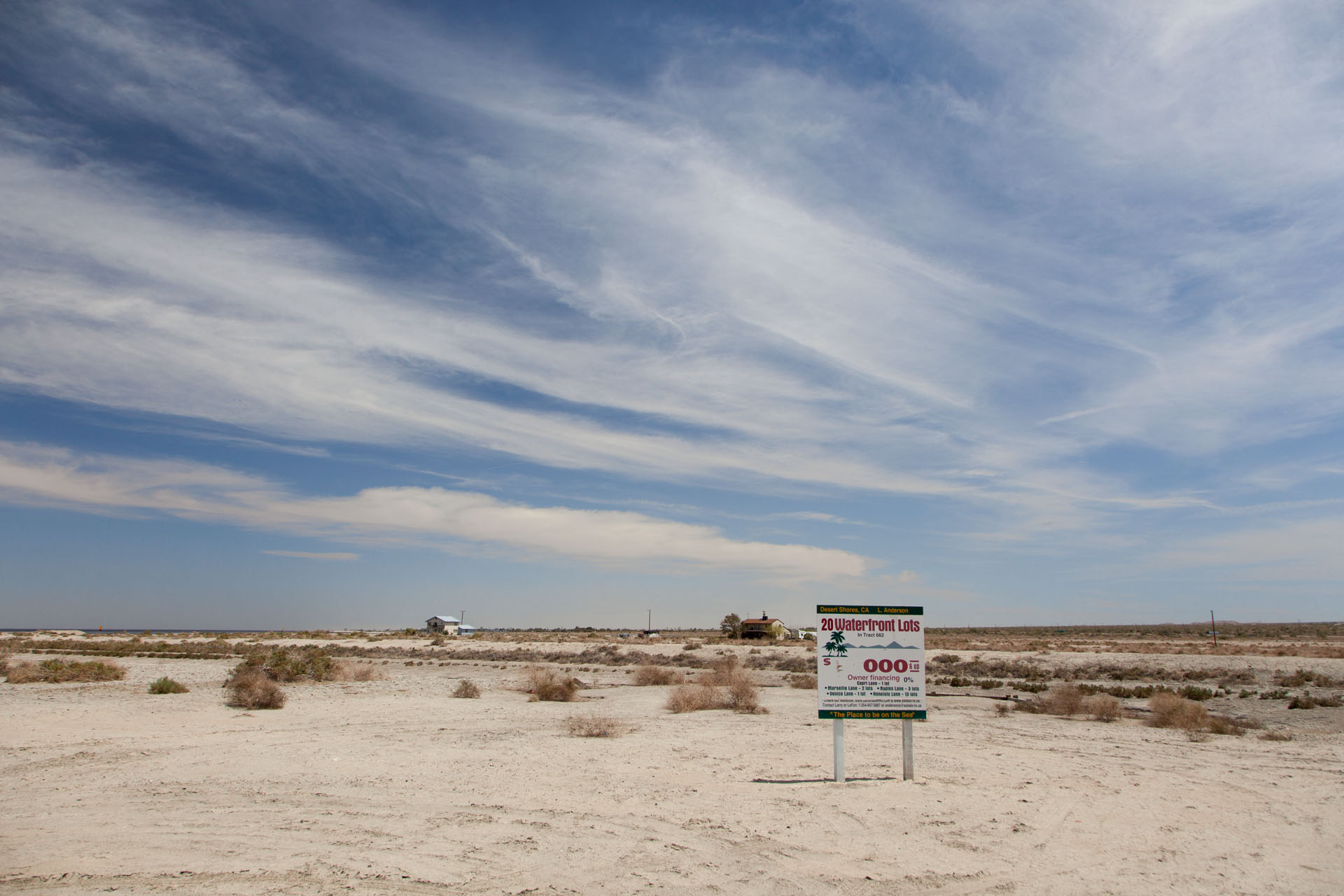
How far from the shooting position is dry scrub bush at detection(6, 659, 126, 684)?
26797mm

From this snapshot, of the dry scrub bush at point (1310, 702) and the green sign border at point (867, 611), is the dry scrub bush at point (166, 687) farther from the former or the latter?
the dry scrub bush at point (1310, 702)

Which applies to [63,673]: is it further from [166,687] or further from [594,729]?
[594,729]

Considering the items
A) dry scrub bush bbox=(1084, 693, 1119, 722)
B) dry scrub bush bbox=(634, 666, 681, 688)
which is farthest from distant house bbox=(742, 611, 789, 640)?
dry scrub bush bbox=(1084, 693, 1119, 722)

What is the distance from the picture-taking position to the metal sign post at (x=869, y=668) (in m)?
11.3

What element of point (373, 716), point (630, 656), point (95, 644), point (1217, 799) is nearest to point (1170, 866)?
point (1217, 799)

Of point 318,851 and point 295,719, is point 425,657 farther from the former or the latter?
point 318,851

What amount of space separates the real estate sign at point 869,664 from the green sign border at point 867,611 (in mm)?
10

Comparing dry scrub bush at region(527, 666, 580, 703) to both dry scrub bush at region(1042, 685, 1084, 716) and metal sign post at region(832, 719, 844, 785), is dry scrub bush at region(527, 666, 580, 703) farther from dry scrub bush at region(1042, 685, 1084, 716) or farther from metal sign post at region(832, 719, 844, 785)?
metal sign post at region(832, 719, 844, 785)

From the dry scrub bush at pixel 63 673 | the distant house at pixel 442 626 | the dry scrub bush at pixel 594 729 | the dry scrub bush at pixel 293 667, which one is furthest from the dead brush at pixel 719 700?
the distant house at pixel 442 626

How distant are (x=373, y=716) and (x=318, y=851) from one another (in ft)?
40.5

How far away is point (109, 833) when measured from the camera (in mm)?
8211

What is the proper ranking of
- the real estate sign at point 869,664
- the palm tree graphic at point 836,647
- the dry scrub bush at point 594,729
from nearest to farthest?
the real estate sign at point 869,664, the palm tree graphic at point 836,647, the dry scrub bush at point 594,729

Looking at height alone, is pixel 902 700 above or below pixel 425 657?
above

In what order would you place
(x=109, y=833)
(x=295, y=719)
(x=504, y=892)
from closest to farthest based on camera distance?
1. (x=504, y=892)
2. (x=109, y=833)
3. (x=295, y=719)
